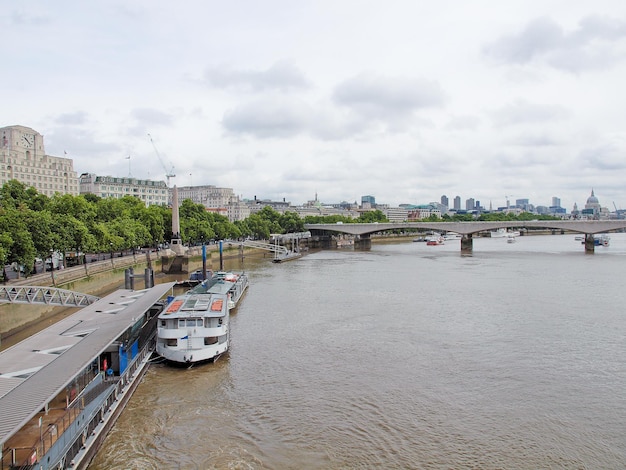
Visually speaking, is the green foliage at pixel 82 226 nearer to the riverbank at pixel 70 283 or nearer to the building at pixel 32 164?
the riverbank at pixel 70 283

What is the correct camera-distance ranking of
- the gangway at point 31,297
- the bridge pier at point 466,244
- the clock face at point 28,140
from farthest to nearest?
1. the clock face at point 28,140
2. the bridge pier at point 466,244
3. the gangway at point 31,297

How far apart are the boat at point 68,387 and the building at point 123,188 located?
314 ft

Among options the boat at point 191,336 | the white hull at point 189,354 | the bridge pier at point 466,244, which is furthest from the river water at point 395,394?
the bridge pier at point 466,244

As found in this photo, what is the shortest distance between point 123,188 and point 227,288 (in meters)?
96.0

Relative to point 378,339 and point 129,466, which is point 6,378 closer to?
point 129,466

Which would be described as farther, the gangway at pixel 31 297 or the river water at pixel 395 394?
the gangway at pixel 31 297

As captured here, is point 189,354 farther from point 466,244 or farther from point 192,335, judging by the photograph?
point 466,244

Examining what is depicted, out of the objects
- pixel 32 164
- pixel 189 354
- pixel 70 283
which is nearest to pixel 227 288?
pixel 189 354

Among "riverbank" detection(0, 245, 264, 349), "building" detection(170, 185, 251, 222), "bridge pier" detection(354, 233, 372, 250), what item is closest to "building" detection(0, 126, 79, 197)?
"riverbank" detection(0, 245, 264, 349)

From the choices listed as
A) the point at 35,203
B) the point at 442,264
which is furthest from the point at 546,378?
the point at 35,203

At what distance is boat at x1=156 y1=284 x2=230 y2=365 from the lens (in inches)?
815

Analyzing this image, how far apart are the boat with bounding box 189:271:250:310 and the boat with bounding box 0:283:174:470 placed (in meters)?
9.99

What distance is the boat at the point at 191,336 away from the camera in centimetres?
2070

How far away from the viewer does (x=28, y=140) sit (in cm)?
8931
